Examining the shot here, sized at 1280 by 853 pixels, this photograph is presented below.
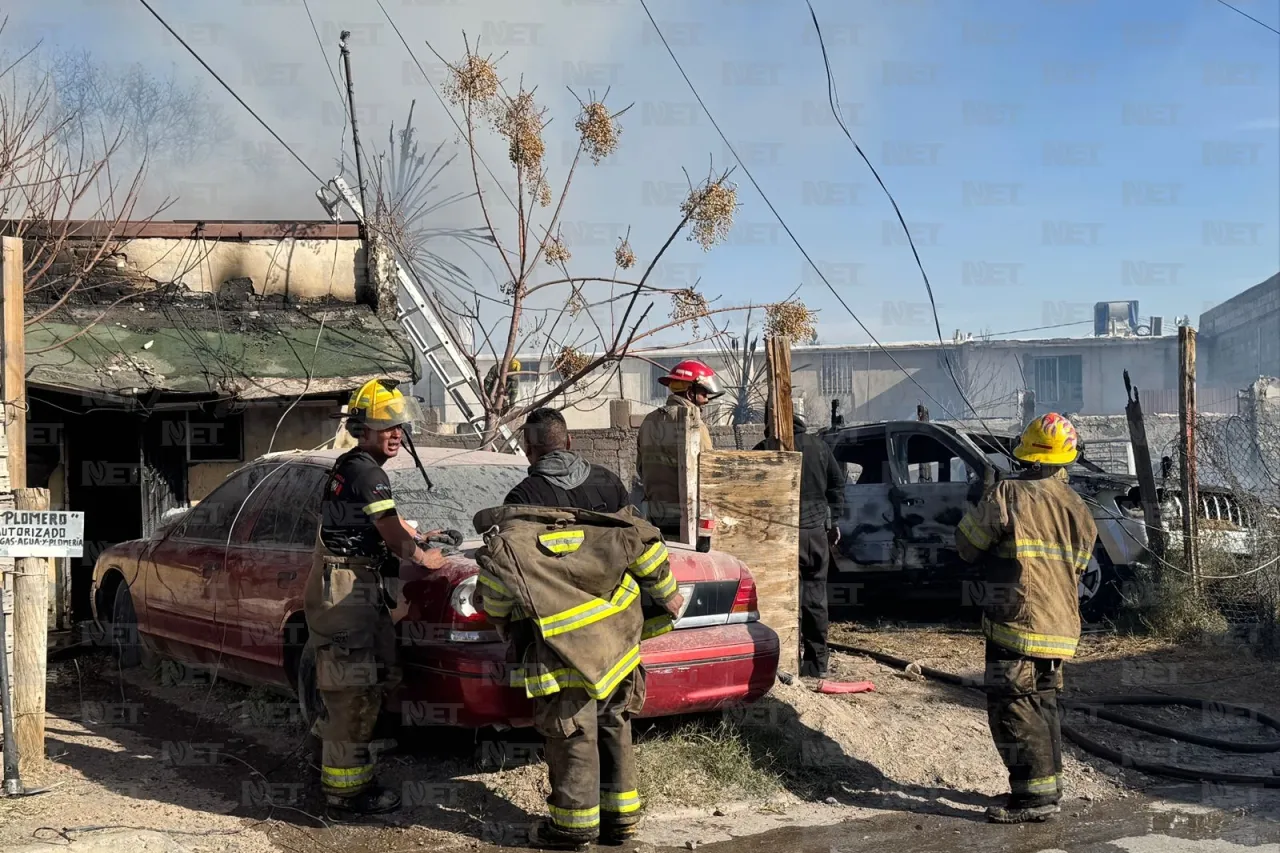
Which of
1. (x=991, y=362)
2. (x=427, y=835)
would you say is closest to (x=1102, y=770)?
(x=427, y=835)

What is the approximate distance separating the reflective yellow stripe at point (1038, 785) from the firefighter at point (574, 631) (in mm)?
1643

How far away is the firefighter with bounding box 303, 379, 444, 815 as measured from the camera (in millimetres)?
4449

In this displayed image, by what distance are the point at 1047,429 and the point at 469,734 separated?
9.85 feet

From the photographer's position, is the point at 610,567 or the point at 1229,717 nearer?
the point at 610,567

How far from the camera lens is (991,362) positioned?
145ft

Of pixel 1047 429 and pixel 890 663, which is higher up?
pixel 1047 429

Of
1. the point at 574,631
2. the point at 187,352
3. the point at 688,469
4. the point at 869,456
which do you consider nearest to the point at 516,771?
the point at 574,631

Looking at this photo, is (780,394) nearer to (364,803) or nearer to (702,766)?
(702,766)

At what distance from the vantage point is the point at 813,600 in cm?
724

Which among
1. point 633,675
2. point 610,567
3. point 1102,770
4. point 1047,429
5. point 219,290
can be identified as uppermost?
point 219,290

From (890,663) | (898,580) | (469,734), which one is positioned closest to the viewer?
(469,734)

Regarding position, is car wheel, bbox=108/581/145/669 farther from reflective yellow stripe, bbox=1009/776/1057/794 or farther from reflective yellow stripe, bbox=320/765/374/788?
reflective yellow stripe, bbox=1009/776/1057/794

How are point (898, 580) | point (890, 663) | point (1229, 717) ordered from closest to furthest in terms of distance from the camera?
1. point (1229, 717)
2. point (890, 663)
3. point (898, 580)

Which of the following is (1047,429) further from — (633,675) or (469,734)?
(469,734)
